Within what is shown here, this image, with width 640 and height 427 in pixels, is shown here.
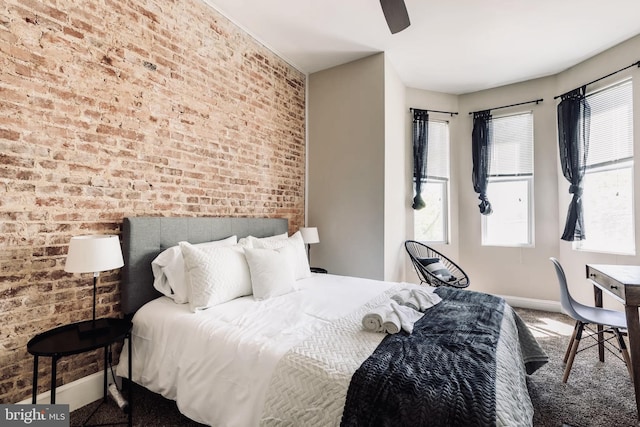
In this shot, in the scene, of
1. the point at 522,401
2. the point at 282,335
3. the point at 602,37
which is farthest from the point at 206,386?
the point at 602,37

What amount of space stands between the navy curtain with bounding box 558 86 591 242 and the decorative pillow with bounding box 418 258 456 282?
1583 millimetres

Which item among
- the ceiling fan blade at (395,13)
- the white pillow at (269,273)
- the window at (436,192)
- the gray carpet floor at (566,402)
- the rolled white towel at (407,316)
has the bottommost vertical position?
the gray carpet floor at (566,402)

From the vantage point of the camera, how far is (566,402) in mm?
2090

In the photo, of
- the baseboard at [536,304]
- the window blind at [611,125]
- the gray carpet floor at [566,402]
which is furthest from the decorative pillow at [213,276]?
the window blind at [611,125]

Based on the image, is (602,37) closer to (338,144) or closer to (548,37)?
(548,37)

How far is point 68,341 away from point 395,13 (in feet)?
9.02

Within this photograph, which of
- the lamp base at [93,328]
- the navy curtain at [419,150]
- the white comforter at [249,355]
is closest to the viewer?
the white comforter at [249,355]

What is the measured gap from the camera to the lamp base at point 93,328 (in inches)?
68.4

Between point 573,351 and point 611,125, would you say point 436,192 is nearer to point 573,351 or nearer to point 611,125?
point 611,125

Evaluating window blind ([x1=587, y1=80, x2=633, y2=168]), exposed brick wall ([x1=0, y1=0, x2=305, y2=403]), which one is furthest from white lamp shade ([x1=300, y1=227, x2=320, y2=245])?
window blind ([x1=587, y1=80, x2=633, y2=168])

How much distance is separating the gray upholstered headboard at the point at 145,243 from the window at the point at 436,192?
3.26 m

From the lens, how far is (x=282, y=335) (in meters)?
1.65

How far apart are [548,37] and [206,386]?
4568 mm

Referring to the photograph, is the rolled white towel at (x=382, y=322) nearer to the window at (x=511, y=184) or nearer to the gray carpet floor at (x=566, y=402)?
the gray carpet floor at (x=566, y=402)
